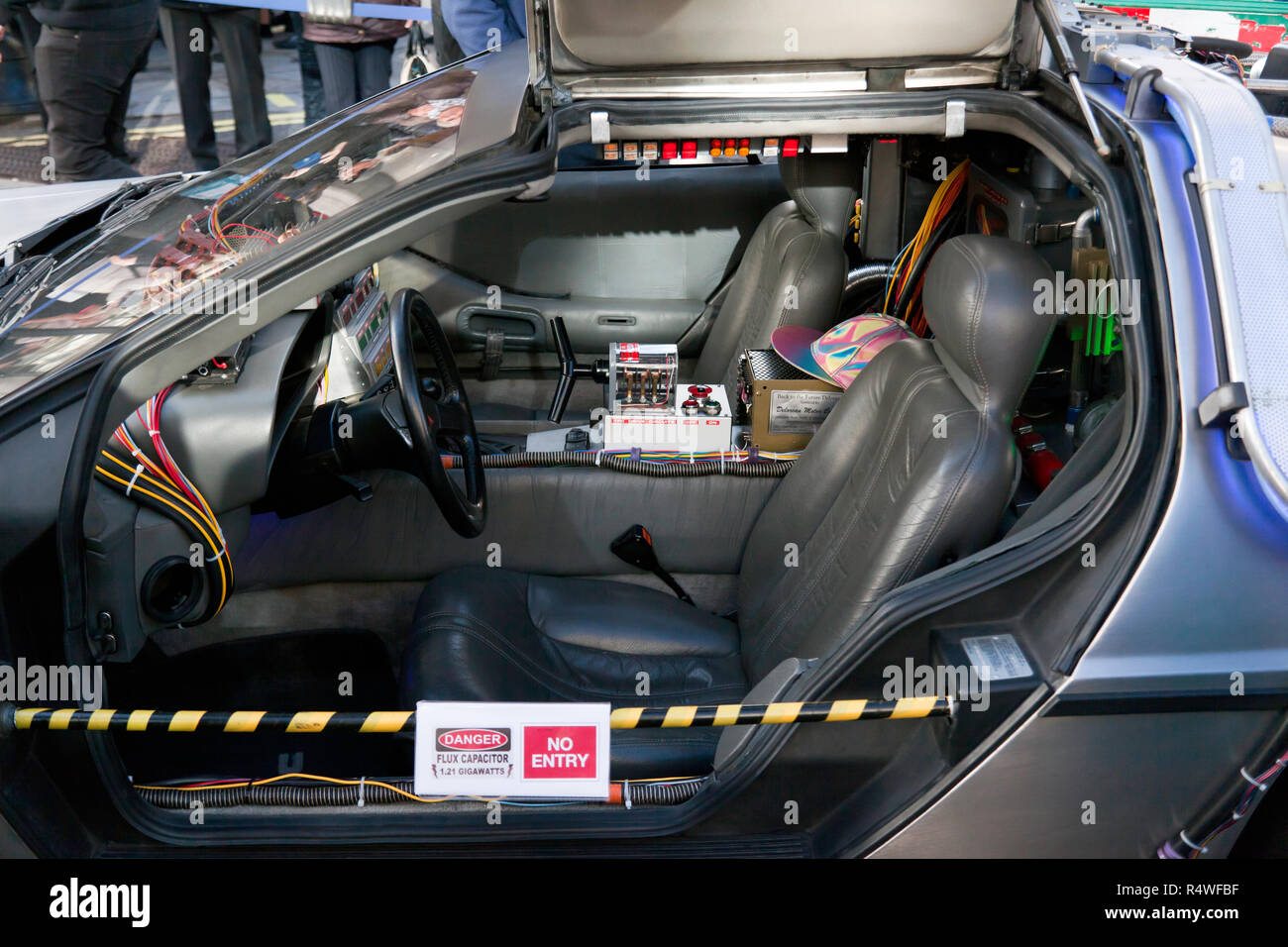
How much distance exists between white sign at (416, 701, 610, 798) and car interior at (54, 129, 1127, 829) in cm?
36

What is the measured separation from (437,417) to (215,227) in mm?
549

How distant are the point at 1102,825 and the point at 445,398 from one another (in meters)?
1.47

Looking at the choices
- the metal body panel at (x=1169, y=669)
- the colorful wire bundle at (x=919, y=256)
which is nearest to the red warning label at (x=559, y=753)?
the metal body panel at (x=1169, y=669)

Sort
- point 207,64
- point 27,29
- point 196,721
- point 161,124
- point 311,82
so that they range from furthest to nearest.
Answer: point 161,124
point 27,29
point 311,82
point 207,64
point 196,721

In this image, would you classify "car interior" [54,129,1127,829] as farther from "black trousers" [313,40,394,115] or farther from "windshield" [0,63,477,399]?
"black trousers" [313,40,394,115]

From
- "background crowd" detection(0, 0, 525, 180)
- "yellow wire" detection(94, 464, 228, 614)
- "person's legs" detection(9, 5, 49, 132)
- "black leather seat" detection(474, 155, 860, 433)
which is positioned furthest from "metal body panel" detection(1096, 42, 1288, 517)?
"person's legs" detection(9, 5, 49, 132)

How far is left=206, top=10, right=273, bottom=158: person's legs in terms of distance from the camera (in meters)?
5.07

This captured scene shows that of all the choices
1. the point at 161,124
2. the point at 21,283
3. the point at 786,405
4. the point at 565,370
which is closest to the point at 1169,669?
the point at 786,405

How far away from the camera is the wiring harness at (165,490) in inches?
64.1

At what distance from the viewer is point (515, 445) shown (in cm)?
296

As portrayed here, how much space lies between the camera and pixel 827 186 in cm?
290

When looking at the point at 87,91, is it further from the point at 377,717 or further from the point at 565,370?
the point at 377,717

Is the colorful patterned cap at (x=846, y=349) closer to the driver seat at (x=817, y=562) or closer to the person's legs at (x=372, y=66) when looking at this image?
the driver seat at (x=817, y=562)

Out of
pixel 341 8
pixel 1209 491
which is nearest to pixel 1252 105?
pixel 1209 491
